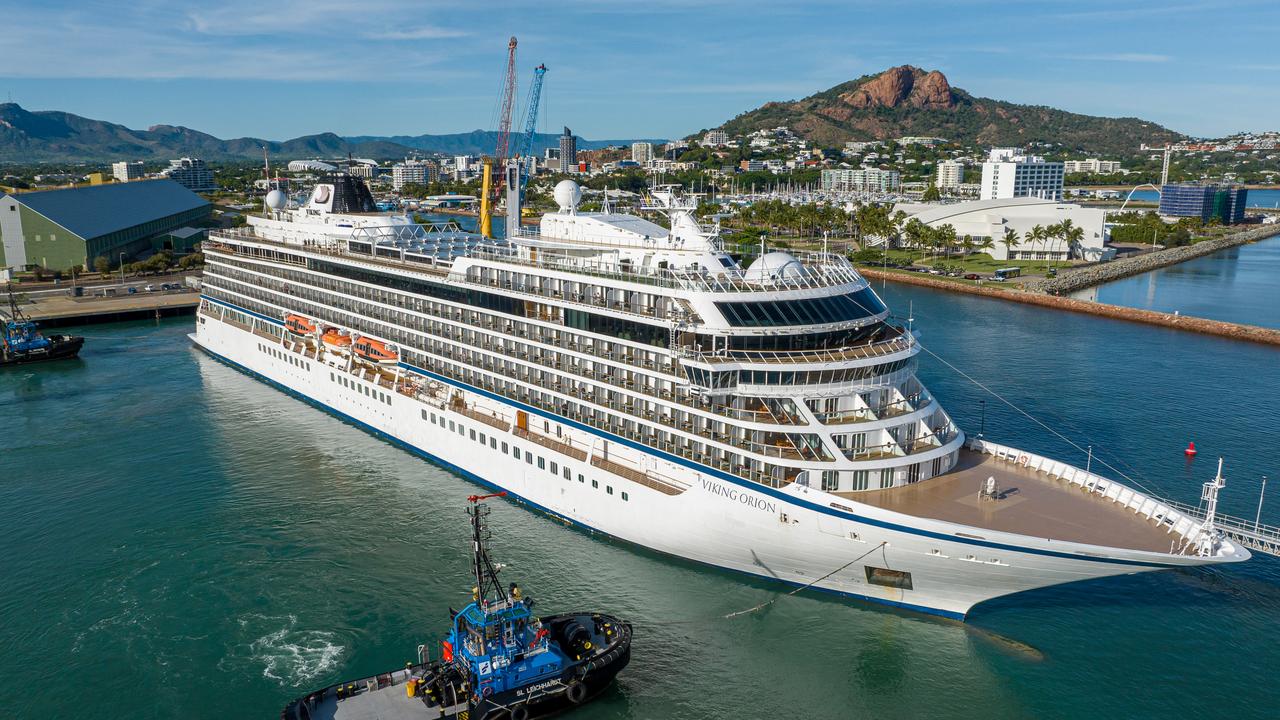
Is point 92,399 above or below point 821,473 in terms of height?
below

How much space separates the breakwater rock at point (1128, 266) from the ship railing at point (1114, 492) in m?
62.4

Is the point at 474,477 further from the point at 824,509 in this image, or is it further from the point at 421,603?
the point at 824,509

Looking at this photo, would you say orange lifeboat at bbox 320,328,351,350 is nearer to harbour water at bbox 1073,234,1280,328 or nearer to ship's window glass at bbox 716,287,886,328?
ship's window glass at bbox 716,287,886,328

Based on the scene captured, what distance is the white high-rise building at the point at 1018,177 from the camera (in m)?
160

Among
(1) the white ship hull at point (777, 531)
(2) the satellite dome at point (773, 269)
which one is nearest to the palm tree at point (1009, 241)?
(2) the satellite dome at point (773, 269)

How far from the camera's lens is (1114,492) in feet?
76.8

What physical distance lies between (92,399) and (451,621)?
112 feet

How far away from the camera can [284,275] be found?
45969 millimetres

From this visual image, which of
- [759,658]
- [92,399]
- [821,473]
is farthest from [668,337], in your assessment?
[92,399]

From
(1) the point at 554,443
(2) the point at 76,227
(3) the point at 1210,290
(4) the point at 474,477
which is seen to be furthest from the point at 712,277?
(2) the point at 76,227

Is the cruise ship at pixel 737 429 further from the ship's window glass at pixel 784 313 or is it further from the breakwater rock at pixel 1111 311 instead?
the breakwater rock at pixel 1111 311

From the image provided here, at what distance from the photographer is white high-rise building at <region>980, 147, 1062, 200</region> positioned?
160 m

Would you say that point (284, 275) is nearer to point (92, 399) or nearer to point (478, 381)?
point (92, 399)

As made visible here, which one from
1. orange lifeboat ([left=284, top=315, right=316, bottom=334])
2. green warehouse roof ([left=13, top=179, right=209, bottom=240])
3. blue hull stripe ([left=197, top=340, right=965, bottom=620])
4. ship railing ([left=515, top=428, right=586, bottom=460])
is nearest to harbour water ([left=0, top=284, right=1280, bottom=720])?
blue hull stripe ([left=197, top=340, right=965, bottom=620])
